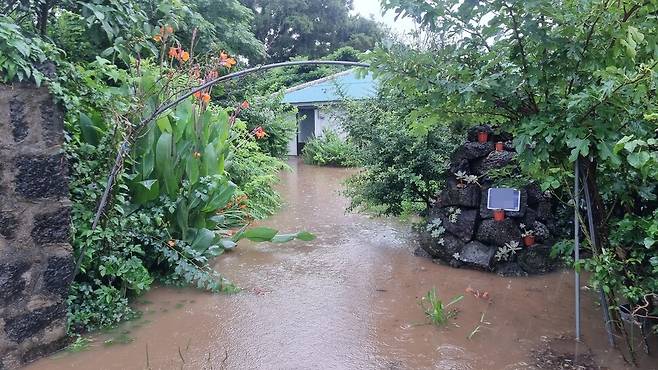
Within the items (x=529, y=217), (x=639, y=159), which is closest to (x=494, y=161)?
(x=529, y=217)

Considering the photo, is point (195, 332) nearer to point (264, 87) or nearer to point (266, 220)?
point (266, 220)

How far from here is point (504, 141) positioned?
5.53 metres

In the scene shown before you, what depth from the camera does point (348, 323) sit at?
13.0 feet

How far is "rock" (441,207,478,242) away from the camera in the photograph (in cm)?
535

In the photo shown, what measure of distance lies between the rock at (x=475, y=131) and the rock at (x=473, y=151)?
0.13 meters

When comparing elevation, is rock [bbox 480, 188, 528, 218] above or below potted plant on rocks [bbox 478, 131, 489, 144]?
below

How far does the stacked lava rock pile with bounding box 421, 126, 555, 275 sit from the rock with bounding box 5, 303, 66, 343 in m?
3.70

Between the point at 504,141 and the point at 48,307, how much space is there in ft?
14.9

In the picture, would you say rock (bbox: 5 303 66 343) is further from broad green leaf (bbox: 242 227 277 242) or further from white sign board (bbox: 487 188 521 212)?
white sign board (bbox: 487 188 521 212)

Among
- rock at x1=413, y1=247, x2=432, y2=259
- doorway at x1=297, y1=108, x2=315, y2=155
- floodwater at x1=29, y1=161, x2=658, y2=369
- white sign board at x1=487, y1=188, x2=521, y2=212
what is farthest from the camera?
doorway at x1=297, y1=108, x2=315, y2=155

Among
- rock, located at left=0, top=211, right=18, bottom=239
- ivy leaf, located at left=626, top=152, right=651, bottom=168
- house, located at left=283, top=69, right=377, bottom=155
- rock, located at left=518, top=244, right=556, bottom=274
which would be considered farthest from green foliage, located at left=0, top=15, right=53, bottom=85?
house, located at left=283, top=69, right=377, bottom=155

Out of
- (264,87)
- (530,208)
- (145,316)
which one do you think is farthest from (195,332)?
(264,87)

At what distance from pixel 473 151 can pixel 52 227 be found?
4.07 m

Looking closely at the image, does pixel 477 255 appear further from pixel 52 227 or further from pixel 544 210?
pixel 52 227
